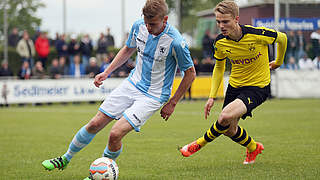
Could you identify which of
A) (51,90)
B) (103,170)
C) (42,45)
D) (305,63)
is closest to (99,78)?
(103,170)

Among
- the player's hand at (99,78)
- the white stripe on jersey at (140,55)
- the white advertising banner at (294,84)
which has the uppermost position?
the white stripe on jersey at (140,55)

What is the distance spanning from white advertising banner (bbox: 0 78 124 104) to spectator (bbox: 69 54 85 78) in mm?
570

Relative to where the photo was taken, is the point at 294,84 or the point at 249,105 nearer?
the point at 249,105

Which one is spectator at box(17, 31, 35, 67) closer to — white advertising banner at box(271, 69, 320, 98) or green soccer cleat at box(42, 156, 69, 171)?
white advertising banner at box(271, 69, 320, 98)

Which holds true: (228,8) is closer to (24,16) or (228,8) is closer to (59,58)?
(59,58)

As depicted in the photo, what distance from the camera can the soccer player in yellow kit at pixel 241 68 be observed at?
697 cm

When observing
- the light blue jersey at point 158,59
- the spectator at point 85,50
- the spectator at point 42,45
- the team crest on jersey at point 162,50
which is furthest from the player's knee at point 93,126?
the spectator at point 85,50

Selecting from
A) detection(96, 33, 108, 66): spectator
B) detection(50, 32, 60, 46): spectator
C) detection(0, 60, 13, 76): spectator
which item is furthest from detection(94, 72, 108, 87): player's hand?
detection(96, 33, 108, 66): spectator

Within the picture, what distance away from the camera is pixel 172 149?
30.9 ft

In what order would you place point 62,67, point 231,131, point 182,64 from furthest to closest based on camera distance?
point 62,67 → point 231,131 → point 182,64

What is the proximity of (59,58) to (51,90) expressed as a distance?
195 cm

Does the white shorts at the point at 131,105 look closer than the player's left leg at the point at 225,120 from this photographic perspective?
Yes

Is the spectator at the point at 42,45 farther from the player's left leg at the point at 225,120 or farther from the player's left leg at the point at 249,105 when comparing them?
the player's left leg at the point at 225,120

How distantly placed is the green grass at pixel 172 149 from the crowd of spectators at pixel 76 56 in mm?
5534
